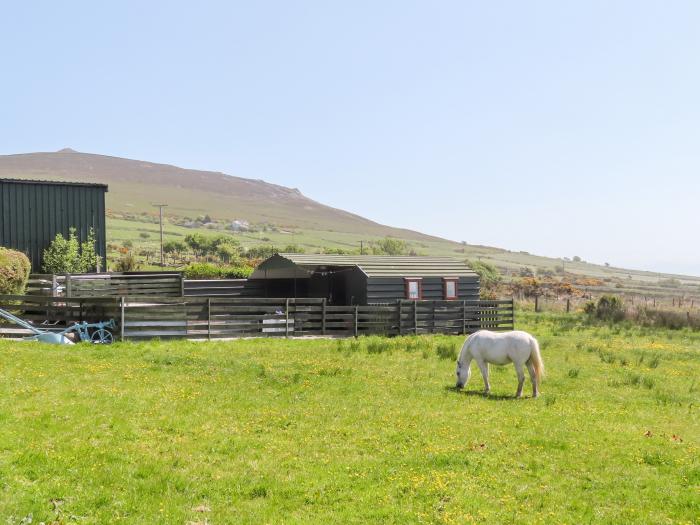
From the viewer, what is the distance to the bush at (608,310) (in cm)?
4050

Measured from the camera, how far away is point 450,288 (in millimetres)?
32406

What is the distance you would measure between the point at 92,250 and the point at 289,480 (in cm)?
2957

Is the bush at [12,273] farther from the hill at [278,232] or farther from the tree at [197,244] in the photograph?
the hill at [278,232]

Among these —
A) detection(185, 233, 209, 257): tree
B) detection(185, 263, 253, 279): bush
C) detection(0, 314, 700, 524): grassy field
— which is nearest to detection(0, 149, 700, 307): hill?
detection(185, 233, 209, 257): tree

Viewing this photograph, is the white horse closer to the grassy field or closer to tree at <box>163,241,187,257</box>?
the grassy field

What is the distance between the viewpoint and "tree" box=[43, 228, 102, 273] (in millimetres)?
33188

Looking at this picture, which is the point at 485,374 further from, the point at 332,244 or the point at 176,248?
the point at 332,244

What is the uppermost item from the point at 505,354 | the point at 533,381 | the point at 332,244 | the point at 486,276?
the point at 332,244

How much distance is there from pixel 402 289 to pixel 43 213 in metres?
18.6

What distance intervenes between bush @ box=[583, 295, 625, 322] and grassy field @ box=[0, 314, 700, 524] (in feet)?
76.2

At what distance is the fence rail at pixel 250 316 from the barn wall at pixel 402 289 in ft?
6.38

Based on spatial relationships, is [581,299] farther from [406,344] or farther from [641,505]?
[641,505]

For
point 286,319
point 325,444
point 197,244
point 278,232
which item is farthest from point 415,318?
point 278,232

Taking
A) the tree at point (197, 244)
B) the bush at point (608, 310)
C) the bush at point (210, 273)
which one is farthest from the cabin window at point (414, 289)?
the tree at point (197, 244)
